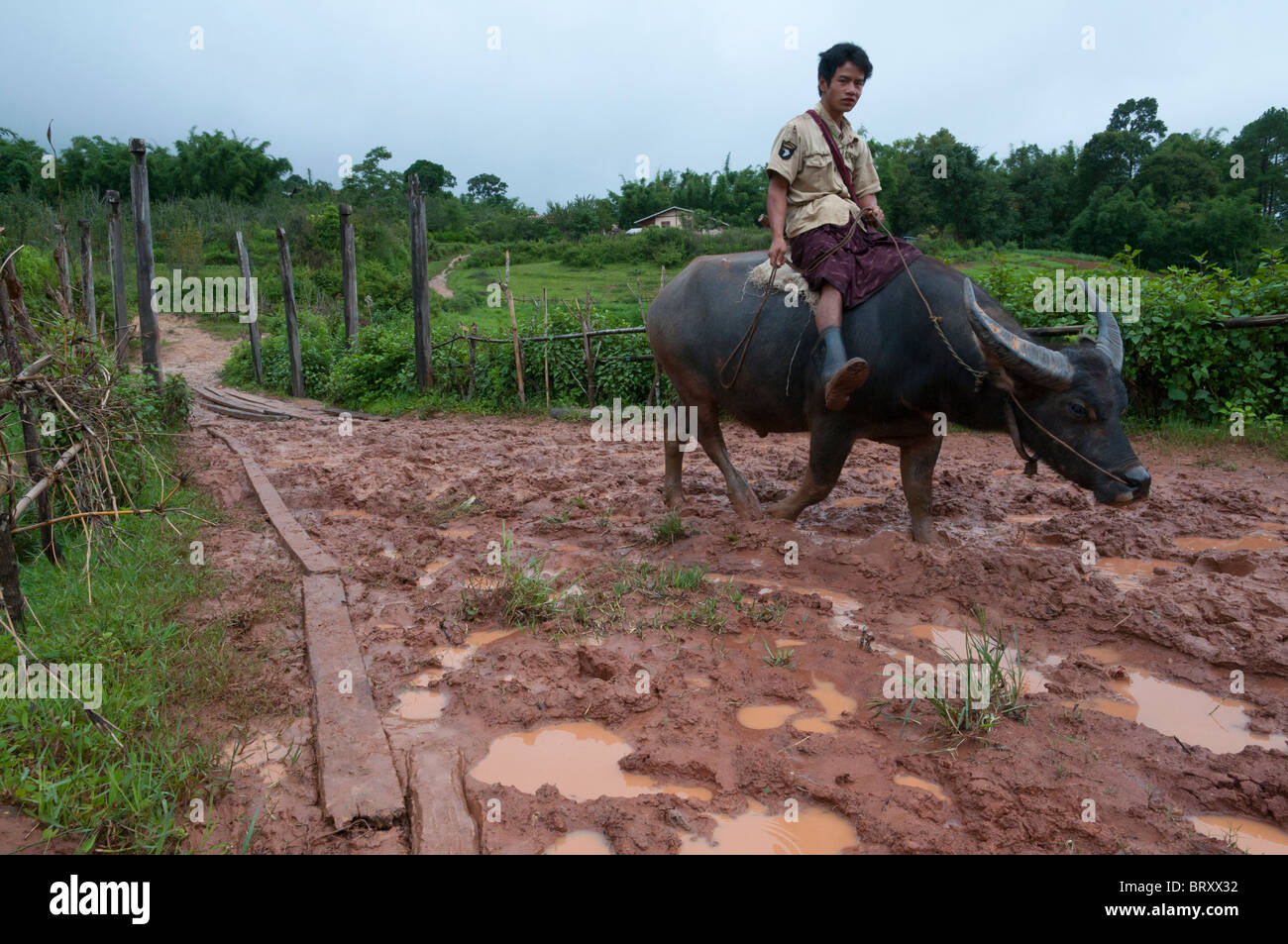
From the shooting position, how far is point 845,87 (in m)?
4.30

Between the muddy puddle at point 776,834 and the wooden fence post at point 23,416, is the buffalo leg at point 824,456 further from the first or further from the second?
the wooden fence post at point 23,416

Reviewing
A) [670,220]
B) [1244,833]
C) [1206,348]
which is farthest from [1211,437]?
[670,220]

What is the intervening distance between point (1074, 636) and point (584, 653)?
215 centimetres

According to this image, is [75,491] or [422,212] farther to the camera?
[422,212]

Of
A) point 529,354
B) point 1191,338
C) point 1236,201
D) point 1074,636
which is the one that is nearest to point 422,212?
point 529,354

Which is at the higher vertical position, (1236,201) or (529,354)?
(1236,201)

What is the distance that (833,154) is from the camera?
14.7 ft

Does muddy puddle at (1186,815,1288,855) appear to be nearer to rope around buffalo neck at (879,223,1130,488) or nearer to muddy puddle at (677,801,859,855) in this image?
muddy puddle at (677,801,859,855)

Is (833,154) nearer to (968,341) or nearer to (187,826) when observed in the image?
(968,341)

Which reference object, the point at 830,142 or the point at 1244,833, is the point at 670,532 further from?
the point at 1244,833

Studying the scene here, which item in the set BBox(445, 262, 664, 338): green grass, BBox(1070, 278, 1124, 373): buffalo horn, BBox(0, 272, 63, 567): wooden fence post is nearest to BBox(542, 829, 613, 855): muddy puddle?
BBox(0, 272, 63, 567): wooden fence post

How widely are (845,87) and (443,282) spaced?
25.6 meters

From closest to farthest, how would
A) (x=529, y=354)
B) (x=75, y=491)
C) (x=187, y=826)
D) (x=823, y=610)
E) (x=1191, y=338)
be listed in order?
(x=187, y=826) → (x=823, y=610) → (x=75, y=491) → (x=1191, y=338) → (x=529, y=354)

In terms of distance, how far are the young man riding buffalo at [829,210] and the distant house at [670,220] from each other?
30129 millimetres
